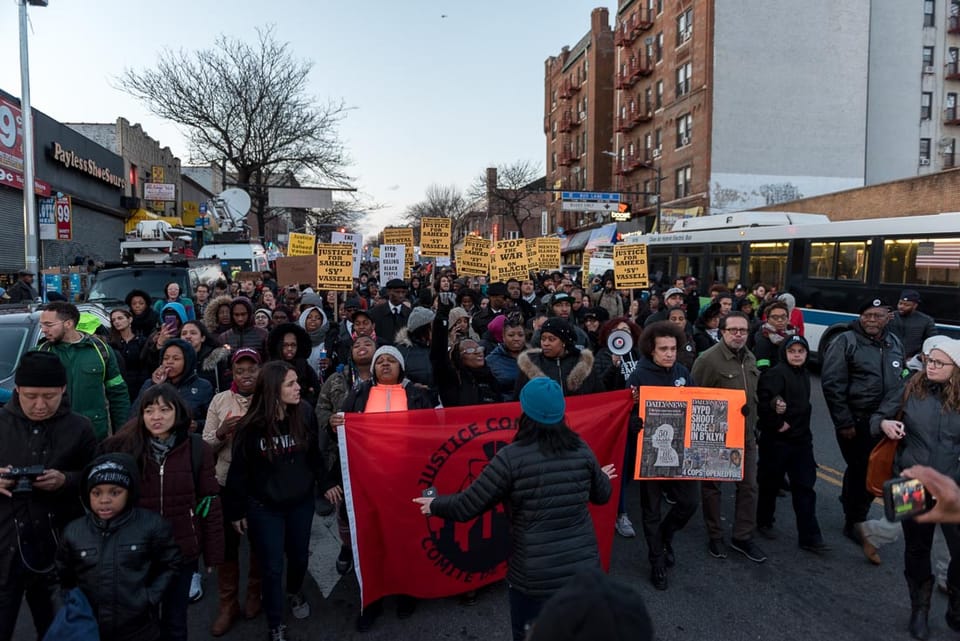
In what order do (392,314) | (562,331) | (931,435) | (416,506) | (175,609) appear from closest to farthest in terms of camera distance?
1. (175,609)
2. (931,435)
3. (416,506)
4. (562,331)
5. (392,314)

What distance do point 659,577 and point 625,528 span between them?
0.92 meters

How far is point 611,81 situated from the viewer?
5359cm

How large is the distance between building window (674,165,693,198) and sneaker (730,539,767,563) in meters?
35.4

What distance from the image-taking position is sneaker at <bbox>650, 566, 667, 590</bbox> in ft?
15.2

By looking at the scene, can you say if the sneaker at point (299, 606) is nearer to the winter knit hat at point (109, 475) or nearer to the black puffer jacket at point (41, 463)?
the black puffer jacket at point (41, 463)

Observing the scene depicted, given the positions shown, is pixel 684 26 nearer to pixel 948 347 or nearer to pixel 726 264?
pixel 726 264

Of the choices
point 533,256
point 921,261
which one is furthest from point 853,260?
point 533,256

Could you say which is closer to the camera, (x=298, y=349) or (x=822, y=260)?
(x=298, y=349)

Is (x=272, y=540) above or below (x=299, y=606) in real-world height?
above

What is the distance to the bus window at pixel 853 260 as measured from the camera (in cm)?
1316

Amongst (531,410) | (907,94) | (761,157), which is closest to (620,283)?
(531,410)

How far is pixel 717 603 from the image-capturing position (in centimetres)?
441

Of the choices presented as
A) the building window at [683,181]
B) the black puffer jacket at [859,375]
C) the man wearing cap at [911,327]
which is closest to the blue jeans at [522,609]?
the black puffer jacket at [859,375]

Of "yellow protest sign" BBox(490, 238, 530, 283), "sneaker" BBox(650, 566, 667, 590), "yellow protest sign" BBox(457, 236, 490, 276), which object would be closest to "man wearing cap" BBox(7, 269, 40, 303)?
"yellow protest sign" BBox(457, 236, 490, 276)
